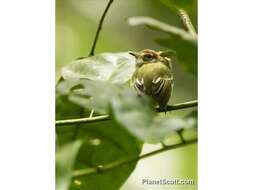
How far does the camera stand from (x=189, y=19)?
88cm

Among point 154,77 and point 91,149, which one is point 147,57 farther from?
point 91,149

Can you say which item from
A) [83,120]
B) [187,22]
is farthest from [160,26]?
[83,120]

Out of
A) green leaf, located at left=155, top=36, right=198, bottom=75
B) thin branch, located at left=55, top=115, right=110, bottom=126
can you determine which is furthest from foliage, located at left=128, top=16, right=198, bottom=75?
thin branch, located at left=55, top=115, right=110, bottom=126

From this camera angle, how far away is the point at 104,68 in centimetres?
89

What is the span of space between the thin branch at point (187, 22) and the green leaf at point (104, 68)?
0.10m

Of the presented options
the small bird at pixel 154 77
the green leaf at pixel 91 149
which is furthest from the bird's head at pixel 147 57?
the green leaf at pixel 91 149

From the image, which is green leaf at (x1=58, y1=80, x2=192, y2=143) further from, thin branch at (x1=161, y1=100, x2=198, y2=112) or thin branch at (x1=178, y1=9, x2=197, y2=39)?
thin branch at (x1=178, y1=9, x2=197, y2=39)

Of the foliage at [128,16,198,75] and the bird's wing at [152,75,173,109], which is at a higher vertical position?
the foliage at [128,16,198,75]

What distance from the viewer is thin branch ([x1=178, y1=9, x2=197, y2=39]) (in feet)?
2.86

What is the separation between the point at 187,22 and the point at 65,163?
0.30 meters

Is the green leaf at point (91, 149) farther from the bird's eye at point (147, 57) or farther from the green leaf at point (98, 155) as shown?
the bird's eye at point (147, 57)

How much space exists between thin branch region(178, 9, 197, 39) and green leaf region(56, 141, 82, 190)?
25 cm

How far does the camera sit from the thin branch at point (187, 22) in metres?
0.87
